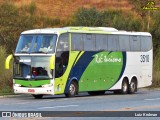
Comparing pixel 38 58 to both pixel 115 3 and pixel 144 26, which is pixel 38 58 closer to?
pixel 144 26

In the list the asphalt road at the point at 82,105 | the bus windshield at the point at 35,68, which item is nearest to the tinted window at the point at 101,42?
the bus windshield at the point at 35,68

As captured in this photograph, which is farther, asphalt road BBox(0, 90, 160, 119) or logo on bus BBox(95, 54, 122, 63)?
logo on bus BBox(95, 54, 122, 63)

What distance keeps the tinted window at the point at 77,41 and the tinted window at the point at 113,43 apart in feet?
9.12

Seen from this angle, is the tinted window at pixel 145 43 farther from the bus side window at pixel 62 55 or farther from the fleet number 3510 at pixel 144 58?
the bus side window at pixel 62 55

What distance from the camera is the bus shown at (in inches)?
1225

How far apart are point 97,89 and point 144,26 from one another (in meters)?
44.5

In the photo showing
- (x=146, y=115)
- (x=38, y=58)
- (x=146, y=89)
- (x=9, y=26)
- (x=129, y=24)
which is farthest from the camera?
(x=129, y=24)

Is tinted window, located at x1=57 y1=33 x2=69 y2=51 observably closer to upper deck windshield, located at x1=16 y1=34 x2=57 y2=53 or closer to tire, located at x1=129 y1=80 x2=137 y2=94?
upper deck windshield, located at x1=16 y1=34 x2=57 y2=53

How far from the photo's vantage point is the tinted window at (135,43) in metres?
37.7

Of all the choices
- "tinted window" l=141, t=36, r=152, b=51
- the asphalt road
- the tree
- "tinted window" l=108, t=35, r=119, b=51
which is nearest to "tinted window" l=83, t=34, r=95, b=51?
"tinted window" l=108, t=35, r=119, b=51

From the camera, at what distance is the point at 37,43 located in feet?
104

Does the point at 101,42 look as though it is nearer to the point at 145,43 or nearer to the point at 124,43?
the point at 124,43

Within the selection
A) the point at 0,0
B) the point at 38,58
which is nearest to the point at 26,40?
the point at 38,58

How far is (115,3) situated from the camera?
3959 inches
